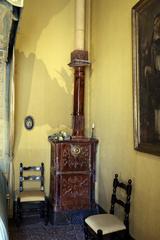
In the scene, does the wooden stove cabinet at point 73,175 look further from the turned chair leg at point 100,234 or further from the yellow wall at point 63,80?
the turned chair leg at point 100,234

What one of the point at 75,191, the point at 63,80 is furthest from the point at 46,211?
the point at 63,80

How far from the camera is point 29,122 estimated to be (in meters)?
4.40

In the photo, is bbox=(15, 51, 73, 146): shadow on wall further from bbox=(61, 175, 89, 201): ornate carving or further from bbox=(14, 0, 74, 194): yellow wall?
bbox=(61, 175, 89, 201): ornate carving

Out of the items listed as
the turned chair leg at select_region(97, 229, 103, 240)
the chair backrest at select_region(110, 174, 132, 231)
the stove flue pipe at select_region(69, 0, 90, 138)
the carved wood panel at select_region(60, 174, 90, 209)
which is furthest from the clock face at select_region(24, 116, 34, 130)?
the turned chair leg at select_region(97, 229, 103, 240)

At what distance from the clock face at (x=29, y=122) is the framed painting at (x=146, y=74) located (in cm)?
190

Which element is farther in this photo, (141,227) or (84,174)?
(84,174)

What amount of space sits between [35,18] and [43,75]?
3.06ft

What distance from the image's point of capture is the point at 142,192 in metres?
3.00

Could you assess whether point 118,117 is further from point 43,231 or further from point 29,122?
point 43,231

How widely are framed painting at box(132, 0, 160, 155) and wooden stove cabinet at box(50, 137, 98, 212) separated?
1179 mm

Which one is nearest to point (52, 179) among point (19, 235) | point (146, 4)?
point (19, 235)

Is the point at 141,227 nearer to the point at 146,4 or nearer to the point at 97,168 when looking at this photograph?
the point at 97,168

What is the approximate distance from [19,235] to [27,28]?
310 cm

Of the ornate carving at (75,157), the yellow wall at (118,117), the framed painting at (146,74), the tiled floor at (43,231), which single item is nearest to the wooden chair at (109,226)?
the yellow wall at (118,117)
